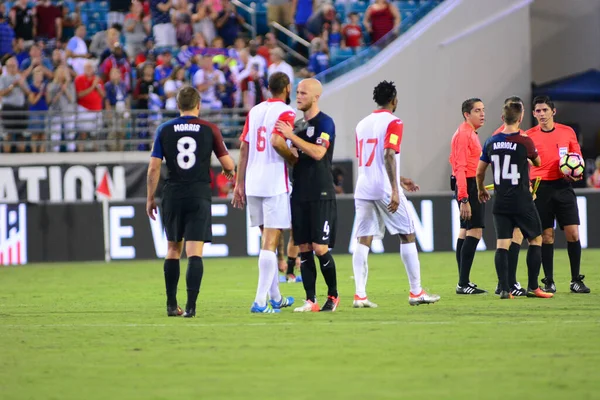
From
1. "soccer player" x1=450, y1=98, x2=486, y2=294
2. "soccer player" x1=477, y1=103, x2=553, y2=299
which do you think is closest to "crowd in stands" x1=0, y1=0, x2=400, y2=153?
"soccer player" x1=450, y1=98, x2=486, y2=294

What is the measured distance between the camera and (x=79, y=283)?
16.4 metres

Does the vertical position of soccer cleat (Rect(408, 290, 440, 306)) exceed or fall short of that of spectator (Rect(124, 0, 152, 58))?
it falls short

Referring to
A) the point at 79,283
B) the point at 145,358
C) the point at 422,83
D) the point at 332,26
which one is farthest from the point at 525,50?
the point at 145,358

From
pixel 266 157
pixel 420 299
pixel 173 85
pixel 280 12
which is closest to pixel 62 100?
pixel 173 85

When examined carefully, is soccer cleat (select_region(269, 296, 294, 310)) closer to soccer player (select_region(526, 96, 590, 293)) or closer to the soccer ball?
soccer player (select_region(526, 96, 590, 293))

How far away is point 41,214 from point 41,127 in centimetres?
392

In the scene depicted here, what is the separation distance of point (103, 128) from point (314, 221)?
569 inches

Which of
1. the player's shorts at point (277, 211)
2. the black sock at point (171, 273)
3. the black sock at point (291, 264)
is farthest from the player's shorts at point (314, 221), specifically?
the black sock at point (291, 264)

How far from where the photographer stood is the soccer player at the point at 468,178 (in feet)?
41.5

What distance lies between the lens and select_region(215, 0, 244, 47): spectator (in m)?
26.5

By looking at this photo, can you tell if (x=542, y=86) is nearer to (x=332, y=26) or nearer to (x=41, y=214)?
(x=332, y=26)

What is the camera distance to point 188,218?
34.9 ft

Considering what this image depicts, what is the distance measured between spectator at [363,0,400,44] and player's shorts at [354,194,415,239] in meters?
14.7

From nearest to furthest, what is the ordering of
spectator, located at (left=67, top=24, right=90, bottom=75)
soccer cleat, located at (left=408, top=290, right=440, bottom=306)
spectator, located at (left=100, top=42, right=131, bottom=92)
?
soccer cleat, located at (left=408, top=290, right=440, bottom=306), spectator, located at (left=100, top=42, right=131, bottom=92), spectator, located at (left=67, top=24, right=90, bottom=75)
